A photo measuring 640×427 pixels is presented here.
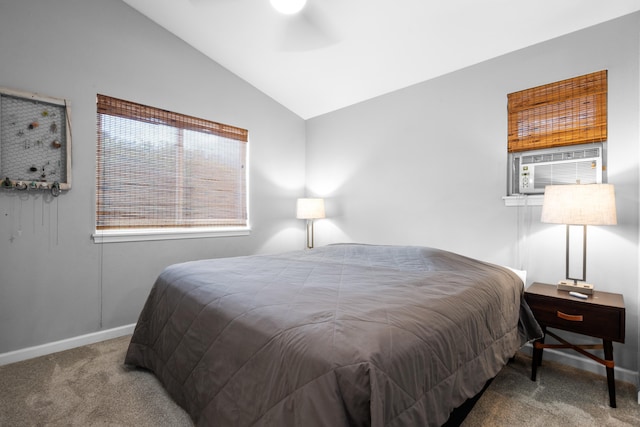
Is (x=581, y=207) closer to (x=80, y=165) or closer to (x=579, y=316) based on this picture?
(x=579, y=316)

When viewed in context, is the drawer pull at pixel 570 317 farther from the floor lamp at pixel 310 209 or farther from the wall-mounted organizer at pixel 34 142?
the wall-mounted organizer at pixel 34 142

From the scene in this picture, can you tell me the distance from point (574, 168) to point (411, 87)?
4.98 ft

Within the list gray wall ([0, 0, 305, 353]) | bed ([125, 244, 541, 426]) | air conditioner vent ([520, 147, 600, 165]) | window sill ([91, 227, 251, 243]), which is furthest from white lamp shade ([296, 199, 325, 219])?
air conditioner vent ([520, 147, 600, 165])

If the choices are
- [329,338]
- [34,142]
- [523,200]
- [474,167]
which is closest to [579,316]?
[523,200]

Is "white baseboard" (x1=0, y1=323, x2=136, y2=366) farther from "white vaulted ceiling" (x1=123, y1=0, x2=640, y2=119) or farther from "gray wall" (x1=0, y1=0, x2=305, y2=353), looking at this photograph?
"white vaulted ceiling" (x1=123, y1=0, x2=640, y2=119)

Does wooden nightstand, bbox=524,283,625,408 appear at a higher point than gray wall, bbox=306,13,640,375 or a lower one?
A: lower

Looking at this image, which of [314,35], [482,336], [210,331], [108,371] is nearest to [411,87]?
[314,35]

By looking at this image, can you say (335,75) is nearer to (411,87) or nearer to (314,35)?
(314,35)

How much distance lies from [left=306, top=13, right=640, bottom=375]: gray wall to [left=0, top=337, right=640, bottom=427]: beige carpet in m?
0.42

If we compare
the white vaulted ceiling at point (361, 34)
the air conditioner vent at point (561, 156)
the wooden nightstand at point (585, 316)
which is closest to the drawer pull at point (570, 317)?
the wooden nightstand at point (585, 316)

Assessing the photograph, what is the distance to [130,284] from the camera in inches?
104

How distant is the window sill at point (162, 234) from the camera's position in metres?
2.52

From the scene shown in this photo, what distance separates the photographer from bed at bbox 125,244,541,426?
2.81 ft

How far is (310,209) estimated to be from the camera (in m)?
3.55
